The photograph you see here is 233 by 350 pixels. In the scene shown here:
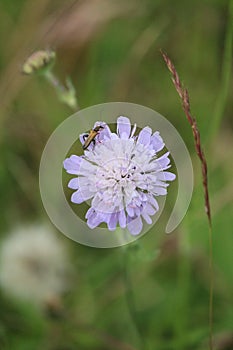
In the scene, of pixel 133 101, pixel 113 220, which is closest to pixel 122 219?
pixel 113 220

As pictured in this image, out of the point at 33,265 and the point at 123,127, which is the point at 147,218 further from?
the point at 33,265

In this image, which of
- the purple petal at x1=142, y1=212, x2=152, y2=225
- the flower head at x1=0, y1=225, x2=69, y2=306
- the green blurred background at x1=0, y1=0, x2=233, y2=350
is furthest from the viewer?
the flower head at x1=0, y1=225, x2=69, y2=306

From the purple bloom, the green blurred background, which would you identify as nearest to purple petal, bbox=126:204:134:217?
the purple bloom

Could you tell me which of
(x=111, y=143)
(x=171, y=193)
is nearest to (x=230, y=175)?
(x=171, y=193)

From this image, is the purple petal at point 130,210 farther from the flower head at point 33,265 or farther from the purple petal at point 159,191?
the flower head at point 33,265

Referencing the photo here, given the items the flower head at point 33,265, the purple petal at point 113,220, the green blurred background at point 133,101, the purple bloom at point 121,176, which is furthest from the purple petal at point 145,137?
the flower head at point 33,265

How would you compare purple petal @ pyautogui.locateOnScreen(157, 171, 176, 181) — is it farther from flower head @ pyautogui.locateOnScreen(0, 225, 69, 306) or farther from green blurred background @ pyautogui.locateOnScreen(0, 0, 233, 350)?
flower head @ pyautogui.locateOnScreen(0, 225, 69, 306)
